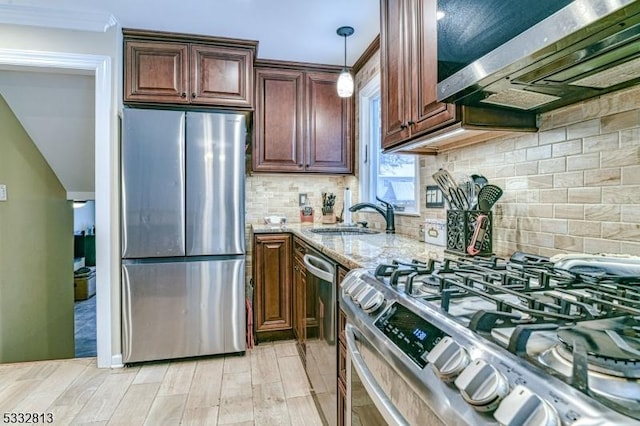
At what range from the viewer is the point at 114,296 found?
239cm

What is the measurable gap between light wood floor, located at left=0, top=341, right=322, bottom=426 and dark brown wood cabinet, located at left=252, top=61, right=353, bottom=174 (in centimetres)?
159

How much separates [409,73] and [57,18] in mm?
2340

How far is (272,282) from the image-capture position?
271 cm

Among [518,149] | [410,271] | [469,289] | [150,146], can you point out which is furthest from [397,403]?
[150,146]

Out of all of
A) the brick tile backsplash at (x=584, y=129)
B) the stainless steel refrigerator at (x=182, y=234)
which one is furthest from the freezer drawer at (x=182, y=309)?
the brick tile backsplash at (x=584, y=129)

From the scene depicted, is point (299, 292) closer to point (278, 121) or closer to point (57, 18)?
point (278, 121)

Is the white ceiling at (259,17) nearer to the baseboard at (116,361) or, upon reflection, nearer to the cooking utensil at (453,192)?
the cooking utensil at (453,192)

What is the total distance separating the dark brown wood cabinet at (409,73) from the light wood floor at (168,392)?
1.55 meters

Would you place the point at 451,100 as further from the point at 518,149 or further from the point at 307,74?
the point at 307,74

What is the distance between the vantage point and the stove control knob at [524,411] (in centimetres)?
37

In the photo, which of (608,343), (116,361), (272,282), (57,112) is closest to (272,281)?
(272,282)

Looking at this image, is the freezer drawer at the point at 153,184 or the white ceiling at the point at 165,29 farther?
the freezer drawer at the point at 153,184

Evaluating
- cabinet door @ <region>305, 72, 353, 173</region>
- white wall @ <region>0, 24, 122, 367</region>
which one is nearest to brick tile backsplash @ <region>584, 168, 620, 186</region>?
cabinet door @ <region>305, 72, 353, 173</region>

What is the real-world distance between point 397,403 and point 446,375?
0.22 m
